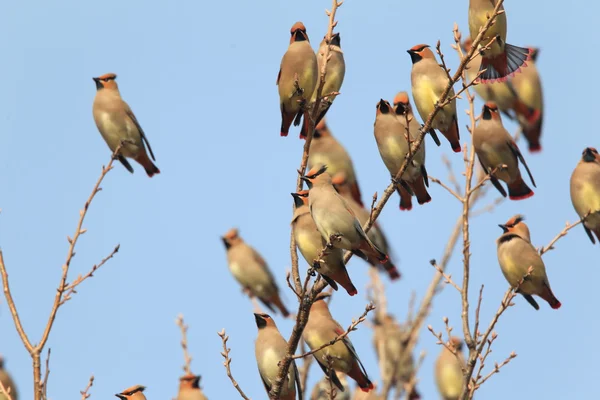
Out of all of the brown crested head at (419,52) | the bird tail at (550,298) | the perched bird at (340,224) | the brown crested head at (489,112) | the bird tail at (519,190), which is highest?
the brown crested head at (489,112)

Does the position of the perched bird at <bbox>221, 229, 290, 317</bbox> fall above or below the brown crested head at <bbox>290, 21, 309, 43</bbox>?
above

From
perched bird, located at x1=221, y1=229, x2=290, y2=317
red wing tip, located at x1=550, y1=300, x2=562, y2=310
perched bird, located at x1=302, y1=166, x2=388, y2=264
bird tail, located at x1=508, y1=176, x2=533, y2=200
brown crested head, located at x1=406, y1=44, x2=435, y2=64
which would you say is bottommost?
perched bird, located at x1=302, y1=166, x2=388, y2=264

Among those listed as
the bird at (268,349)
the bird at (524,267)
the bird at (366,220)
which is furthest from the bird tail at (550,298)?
the bird at (268,349)

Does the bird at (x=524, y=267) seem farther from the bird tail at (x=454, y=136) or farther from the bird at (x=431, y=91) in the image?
the bird at (x=431, y=91)

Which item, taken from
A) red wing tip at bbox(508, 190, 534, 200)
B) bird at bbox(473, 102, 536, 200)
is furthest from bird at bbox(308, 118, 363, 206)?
red wing tip at bbox(508, 190, 534, 200)

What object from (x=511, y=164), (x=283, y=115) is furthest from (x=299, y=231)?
(x=511, y=164)

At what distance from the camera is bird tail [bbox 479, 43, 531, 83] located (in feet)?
17.7

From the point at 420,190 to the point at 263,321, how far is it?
1228 millimetres

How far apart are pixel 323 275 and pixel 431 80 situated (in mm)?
1884

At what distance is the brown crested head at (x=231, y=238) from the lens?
32.0 ft

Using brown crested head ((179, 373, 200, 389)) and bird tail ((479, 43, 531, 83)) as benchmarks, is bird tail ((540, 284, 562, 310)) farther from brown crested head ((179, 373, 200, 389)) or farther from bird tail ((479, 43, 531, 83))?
brown crested head ((179, 373, 200, 389))

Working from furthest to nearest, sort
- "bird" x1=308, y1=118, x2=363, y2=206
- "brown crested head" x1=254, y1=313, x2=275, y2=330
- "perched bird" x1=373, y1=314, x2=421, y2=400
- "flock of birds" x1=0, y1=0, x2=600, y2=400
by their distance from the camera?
"bird" x1=308, y1=118, x2=363, y2=206
"perched bird" x1=373, y1=314, x2=421, y2=400
"brown crested head" x1=254, y1=313, x2=275, y2=330
"flock of birds" x1=0, y1=0, x2=600, y2=400

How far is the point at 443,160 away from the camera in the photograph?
7.75 meters

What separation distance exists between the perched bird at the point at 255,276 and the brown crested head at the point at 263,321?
3.30 metres
